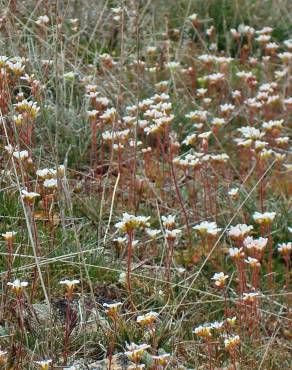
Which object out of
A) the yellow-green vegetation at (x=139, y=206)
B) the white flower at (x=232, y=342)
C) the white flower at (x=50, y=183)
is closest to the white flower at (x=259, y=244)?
the yellow-green vegetation at (x=139, y=206)

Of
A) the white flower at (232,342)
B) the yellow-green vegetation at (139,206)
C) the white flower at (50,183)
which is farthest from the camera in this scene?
the white flower at (50,183)

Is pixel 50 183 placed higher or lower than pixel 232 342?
higher

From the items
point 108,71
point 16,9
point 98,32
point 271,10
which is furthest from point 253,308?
point 271,10

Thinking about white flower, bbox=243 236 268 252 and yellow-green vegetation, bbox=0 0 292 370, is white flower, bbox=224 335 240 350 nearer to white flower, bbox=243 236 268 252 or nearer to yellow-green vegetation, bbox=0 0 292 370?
yellow-green vegetation, bbox=0 0 292 370

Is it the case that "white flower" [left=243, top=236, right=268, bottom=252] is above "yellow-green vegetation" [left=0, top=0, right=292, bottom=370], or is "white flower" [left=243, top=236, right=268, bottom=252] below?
above

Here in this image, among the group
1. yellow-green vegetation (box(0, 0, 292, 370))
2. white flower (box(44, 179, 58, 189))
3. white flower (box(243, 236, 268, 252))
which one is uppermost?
white flower (box(44, 179, 58, 189))

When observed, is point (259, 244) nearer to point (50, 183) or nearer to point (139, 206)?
point (50, 183)

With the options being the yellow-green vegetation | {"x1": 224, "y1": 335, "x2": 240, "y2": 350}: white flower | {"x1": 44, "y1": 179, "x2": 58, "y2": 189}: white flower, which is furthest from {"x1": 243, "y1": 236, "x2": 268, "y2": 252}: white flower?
{"x1": 44, "y1": 179, "x2": 58, "y2": 189}: white flower

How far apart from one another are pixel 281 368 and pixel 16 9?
2.59 meters

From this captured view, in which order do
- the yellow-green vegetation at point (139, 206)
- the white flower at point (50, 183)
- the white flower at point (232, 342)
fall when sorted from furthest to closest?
the white flower at point (50, 183) < the yellow-green vegetation at point (139, 206) < the white flower at point (232, 342)

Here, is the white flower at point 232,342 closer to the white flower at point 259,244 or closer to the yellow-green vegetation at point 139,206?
the yellow-green vegetation at point 139,206

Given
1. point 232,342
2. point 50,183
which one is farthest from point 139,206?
point 232,342

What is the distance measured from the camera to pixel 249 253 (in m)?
3.28

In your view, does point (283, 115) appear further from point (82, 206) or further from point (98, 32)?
point (82, 206)
